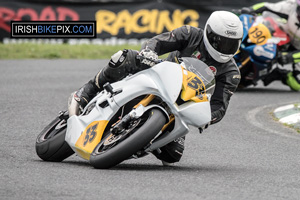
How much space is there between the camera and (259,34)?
13.8 meters

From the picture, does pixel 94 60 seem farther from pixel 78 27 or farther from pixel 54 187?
pixel 54 187

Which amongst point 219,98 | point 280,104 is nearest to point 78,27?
point 280,104

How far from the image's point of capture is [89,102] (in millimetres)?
7145

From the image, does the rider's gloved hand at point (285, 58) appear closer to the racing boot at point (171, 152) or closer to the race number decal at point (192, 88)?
the racing boot at point (171, 152)

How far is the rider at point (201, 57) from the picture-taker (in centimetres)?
708

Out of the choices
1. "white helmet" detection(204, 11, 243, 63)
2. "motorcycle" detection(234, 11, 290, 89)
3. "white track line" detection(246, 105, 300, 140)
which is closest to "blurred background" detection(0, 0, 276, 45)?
"motorcycle" detection(234, 11, 290, 89)

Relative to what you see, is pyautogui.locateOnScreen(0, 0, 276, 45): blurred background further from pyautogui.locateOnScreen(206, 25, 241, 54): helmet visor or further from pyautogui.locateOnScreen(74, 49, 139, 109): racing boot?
pyautogui.locateOnScreen(206, 25, 241, 54): helmet visor

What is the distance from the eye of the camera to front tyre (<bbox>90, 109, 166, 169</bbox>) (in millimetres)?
6227

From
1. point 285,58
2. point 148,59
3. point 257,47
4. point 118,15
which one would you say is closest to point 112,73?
point 148,59

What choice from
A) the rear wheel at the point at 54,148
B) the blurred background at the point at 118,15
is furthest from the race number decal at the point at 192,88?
the blurred background at the point at 118,15

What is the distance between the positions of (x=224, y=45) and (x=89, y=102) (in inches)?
53.3

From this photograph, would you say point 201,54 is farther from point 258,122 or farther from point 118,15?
point 118,15

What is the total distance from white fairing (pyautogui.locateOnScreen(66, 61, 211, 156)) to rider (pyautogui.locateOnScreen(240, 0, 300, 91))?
25.2 feet

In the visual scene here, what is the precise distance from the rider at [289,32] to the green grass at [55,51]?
601 cm
